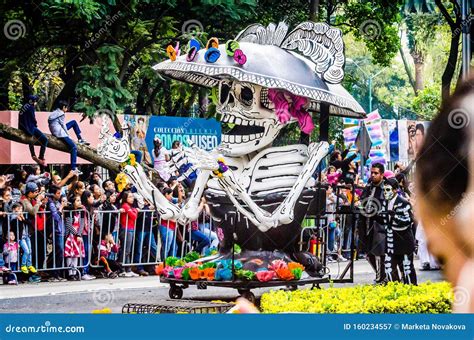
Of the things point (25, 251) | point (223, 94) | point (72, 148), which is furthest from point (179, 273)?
point (72, 148)

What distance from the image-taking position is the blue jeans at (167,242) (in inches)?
593

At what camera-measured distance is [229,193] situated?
10.2m

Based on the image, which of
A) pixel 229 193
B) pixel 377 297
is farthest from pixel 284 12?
pixel 377 297

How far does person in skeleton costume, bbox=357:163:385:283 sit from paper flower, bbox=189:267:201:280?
305 cm

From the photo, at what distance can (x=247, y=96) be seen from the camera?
1071 centimetres

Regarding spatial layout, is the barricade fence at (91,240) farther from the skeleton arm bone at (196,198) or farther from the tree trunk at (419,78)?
the tree trunk at (419,78)

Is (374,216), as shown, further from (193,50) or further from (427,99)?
(427,99)

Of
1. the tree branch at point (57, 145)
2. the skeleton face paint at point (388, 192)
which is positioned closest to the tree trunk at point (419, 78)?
the skeleton face paint at point (388, 192)

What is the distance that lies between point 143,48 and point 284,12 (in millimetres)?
2646

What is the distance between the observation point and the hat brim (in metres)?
10.4

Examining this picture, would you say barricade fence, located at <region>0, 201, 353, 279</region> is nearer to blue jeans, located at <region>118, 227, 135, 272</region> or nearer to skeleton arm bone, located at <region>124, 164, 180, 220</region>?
blue jeans, located at <region>118, 227, 135, 272</region>

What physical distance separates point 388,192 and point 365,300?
4795 millimetres

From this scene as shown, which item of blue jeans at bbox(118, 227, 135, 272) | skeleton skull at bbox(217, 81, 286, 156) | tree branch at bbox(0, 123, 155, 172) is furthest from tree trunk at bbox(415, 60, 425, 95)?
skeleton skull at bbox(217, 81, 286, 156)

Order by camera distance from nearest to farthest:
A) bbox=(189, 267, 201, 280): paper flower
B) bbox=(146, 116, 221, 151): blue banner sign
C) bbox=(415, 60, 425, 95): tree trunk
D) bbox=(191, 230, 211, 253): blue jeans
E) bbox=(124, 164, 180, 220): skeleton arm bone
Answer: bbox=(189, 267, 201, 280): paper flower, bbox=(124, 164, 180, 220): skeleton arm bone, bbox=(191, 230, 211, 253): blue jeans, bbox=(415, 60, 425, 95): tree trunk, bbox=(146, 116, 221, 151): blue banner sign
